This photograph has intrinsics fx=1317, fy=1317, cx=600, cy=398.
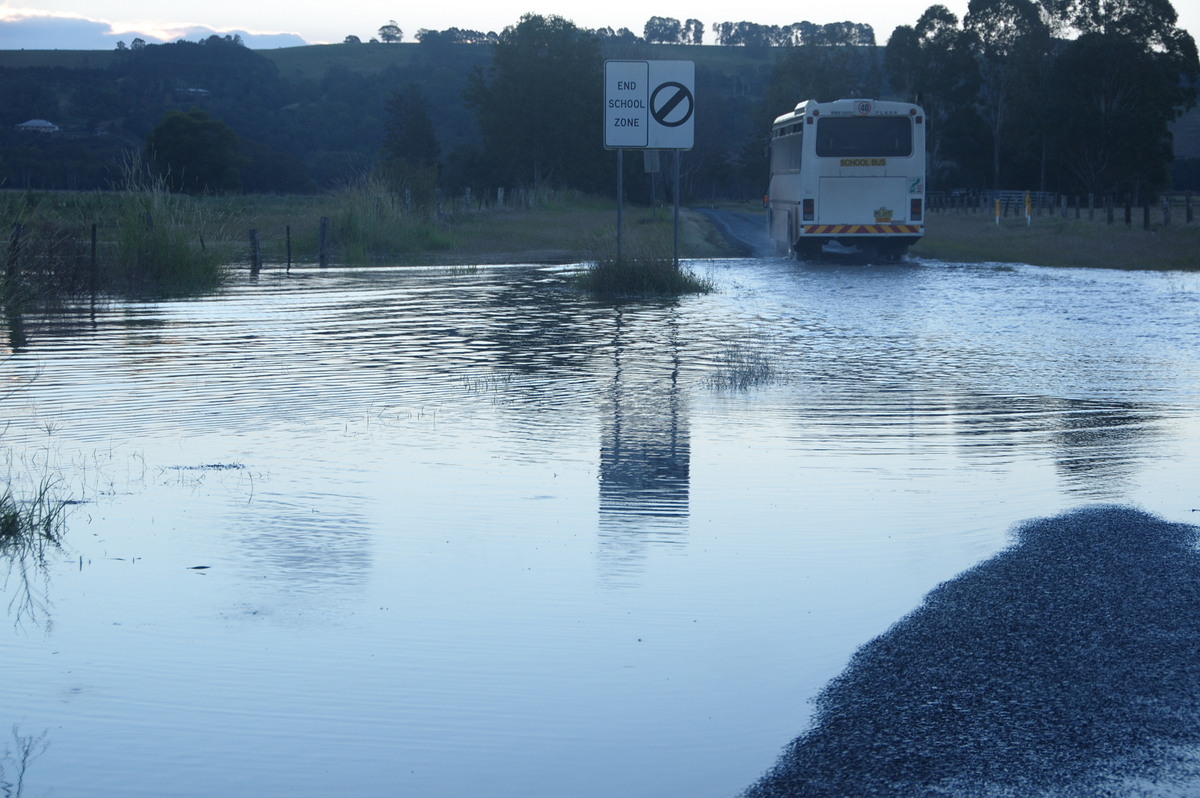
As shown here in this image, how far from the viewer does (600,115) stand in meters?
87.9

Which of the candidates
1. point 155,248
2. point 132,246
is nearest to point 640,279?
point 155,248

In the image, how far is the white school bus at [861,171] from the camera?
94.1ft

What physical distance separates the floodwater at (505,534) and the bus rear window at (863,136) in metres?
Result: 15.2

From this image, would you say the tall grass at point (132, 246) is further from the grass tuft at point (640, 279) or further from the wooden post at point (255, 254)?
the grass tuft at point (640, 279)

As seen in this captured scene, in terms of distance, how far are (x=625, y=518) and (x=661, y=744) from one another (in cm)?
270

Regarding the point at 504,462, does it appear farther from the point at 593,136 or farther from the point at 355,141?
the point at 355,141

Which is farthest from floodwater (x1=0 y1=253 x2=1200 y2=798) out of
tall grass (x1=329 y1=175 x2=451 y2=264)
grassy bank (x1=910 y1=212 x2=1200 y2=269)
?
tall grass (x1=329 y1=175 x2=451 y2=264)

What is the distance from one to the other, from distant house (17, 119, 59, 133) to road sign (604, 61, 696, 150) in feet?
306

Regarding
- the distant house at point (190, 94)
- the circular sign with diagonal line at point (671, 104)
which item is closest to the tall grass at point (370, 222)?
the circular sign with diagonal line at point (671, 104)

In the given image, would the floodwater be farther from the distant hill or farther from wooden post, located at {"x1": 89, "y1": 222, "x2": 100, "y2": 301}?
the distant hill

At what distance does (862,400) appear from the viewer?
33.6ft

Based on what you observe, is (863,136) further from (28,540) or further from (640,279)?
(28,540)

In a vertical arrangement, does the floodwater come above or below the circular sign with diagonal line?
below

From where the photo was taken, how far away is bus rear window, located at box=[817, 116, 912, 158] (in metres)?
28.7
